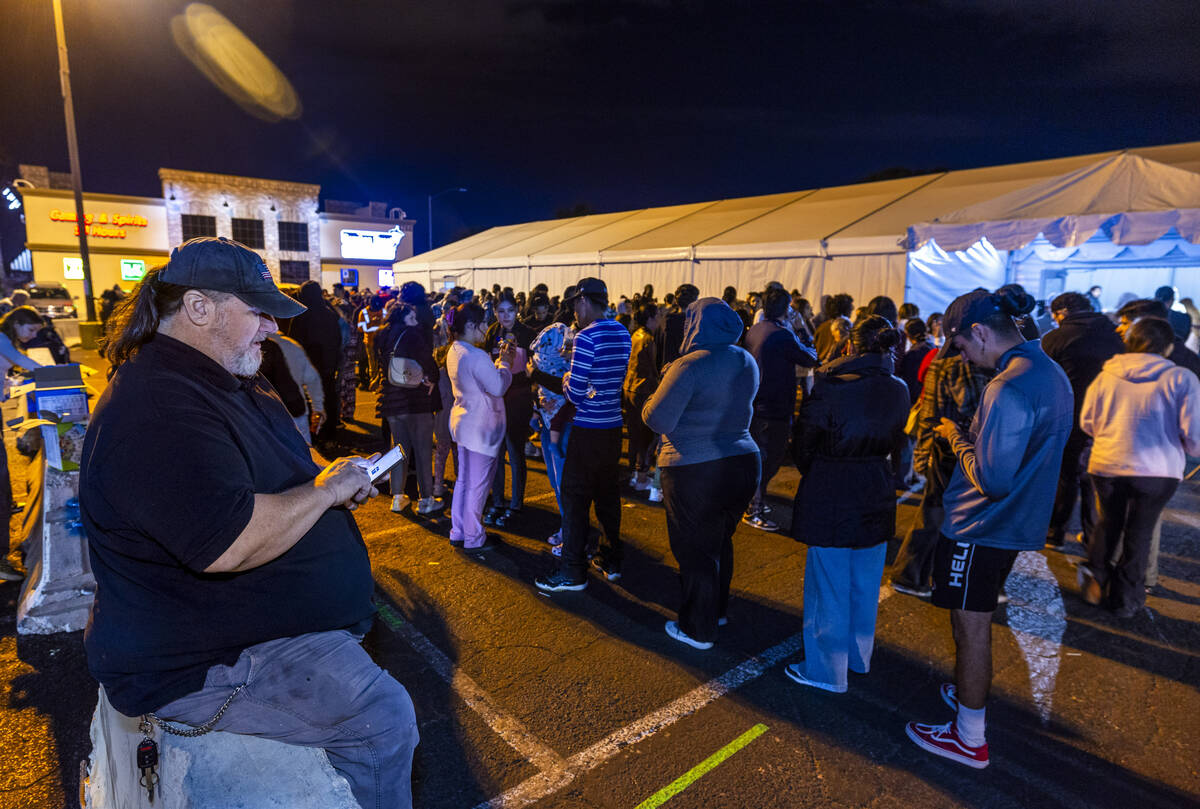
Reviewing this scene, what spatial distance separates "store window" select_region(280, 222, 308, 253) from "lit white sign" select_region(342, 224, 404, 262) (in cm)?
280

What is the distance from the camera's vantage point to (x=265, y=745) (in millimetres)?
1847

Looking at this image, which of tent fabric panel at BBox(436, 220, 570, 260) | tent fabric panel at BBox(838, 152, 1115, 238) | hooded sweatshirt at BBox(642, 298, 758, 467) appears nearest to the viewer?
hooded sweatshirt at BBox(642, 298, 758, 467)

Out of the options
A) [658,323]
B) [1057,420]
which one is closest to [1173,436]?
[1057,420]

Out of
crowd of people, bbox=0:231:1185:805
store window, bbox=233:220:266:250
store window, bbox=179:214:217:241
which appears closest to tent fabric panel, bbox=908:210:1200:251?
crowd of people, bbox=0:231:1185:805

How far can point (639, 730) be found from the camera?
314 centimetres

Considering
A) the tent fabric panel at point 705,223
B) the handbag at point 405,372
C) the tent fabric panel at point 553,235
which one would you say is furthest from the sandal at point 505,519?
the tent fabric panel at point 553,235

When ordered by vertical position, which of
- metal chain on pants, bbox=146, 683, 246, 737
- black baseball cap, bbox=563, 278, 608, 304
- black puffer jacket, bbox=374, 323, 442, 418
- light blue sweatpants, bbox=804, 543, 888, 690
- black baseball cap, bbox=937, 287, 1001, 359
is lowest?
light blue sweatpants, bbox=804, 543, 888, 690

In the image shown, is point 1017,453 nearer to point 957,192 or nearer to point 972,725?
point 972,725

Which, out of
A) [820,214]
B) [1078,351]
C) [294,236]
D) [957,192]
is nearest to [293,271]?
[294,236]

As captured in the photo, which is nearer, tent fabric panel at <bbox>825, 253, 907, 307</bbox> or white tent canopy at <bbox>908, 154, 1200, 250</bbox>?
white tent canopy at <bbox>908, 154, 1200, 250</bbox>

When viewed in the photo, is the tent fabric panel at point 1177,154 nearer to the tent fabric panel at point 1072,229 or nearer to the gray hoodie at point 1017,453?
the tent fabric panel at point 1072,229

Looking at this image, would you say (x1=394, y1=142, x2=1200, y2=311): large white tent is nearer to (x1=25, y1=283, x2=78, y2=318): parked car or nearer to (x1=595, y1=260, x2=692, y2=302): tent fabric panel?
(x1=595, y1=260, x2=692, y2=302): tent fabric panel

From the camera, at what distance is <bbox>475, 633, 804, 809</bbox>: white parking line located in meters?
2.74

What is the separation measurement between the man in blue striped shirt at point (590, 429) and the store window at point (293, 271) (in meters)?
46.6
